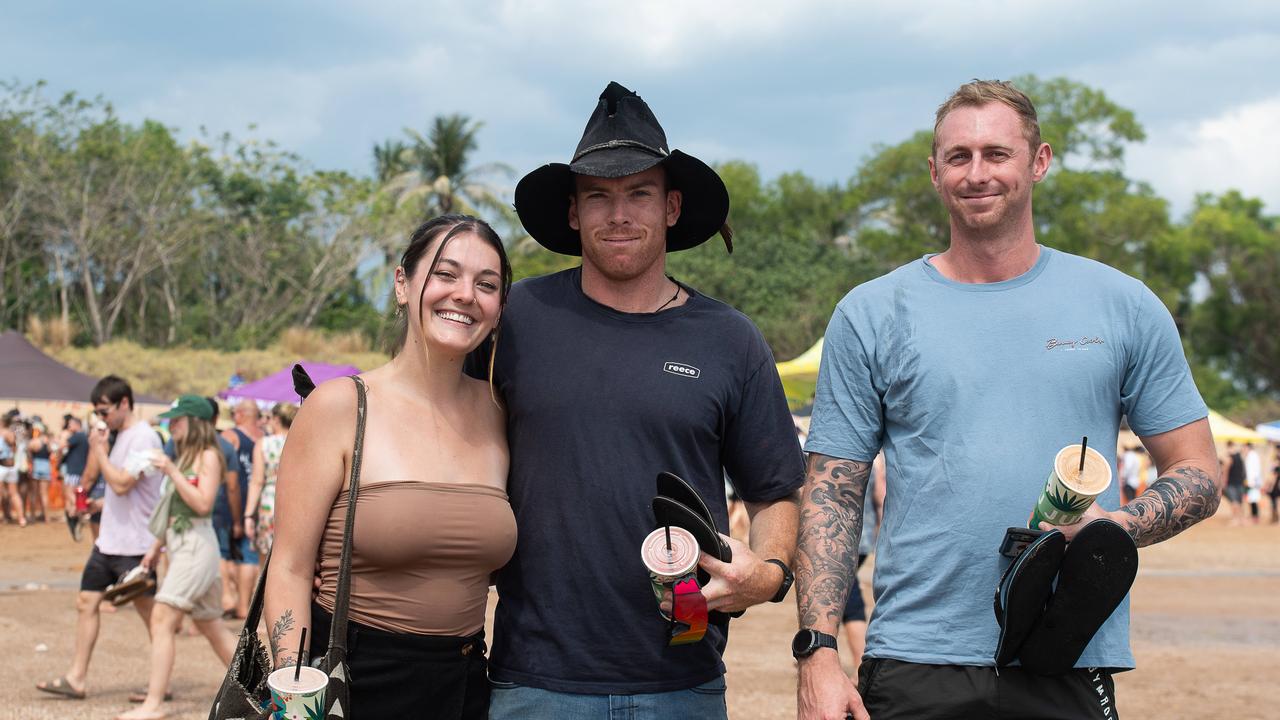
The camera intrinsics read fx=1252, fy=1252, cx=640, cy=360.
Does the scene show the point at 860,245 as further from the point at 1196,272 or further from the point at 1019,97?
the point at 1019,97

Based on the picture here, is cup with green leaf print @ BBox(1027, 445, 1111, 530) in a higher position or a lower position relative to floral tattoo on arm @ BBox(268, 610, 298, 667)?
higher

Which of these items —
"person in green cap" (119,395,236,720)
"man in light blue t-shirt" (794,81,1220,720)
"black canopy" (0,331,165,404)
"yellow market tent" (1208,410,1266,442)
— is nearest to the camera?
"man in light blue t-shirt" (794,81,1220,720)

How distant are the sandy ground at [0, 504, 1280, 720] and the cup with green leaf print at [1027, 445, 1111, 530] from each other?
5760 mm

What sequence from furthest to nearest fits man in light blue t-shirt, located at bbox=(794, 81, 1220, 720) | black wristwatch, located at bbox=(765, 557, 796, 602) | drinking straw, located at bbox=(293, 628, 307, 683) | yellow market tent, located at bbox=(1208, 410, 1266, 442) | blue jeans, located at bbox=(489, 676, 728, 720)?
yellow market tent, located at bbox=(1208, 410, 1266, 442), black wristwatch, located at bbox=(765, 557, 796, 602), blue jeans, located at bbox=(489, 676, 728, 720), man in light blue t-shirt, located at bbox=(794, 81, 1220, 720), drinking straw, located at bbox=(293, 628, 307, 683)

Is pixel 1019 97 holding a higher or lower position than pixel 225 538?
higher

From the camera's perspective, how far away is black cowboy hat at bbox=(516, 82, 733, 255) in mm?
3451

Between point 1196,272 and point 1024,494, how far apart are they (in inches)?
2450

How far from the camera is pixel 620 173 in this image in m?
3.38

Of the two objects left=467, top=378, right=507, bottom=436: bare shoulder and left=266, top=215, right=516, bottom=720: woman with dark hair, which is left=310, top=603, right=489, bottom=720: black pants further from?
left=467, top=378, right=507, bottom=436: bare shoulder

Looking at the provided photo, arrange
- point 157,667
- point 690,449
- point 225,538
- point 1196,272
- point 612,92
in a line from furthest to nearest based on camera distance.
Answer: point 1196,272 < point 225,538 < point 157,667 < point 612,92 < point 690,449

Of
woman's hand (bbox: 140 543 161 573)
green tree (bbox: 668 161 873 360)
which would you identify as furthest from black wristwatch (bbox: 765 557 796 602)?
green tree (bbox: 668 161 873 360)

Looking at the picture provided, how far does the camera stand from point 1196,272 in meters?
59.5

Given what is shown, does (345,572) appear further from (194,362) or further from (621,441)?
(194,362)

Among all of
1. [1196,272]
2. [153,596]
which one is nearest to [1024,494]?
[153,596]
